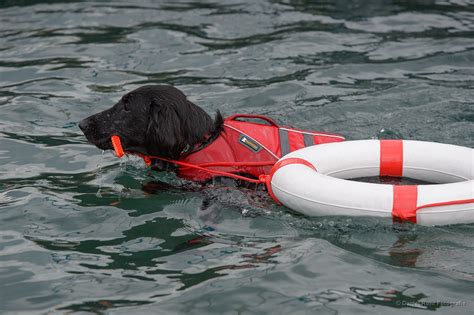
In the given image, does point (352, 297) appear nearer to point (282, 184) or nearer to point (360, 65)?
point (282, 184)

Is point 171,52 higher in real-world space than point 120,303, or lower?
higher

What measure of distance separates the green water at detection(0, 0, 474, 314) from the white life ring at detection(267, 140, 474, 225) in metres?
0.14

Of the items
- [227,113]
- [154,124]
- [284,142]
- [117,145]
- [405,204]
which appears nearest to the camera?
[405,204]

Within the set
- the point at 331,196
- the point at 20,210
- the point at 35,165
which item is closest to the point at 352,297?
the point at 331,196

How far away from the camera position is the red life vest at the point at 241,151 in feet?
21.3

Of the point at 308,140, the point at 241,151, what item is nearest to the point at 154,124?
the point at 241,151

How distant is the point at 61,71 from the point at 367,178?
15.1 ft

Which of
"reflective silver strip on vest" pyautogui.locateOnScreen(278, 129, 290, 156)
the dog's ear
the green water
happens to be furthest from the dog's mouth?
"reflective silver strip on vest" pyautogui.locateOnScreen(278, 129, 290, 156)

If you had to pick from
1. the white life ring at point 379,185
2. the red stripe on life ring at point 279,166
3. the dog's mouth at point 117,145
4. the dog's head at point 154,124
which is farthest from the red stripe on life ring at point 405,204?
the dog's mouth at point 117,145

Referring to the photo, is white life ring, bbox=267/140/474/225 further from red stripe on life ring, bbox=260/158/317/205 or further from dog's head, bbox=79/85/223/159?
dog's head, bbox=79/85/223/159

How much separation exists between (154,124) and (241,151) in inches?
28.3

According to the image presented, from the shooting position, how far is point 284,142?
6703 millimetres

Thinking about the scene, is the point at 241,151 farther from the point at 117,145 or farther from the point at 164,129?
the point at 117,145

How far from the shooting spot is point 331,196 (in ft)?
19.0
